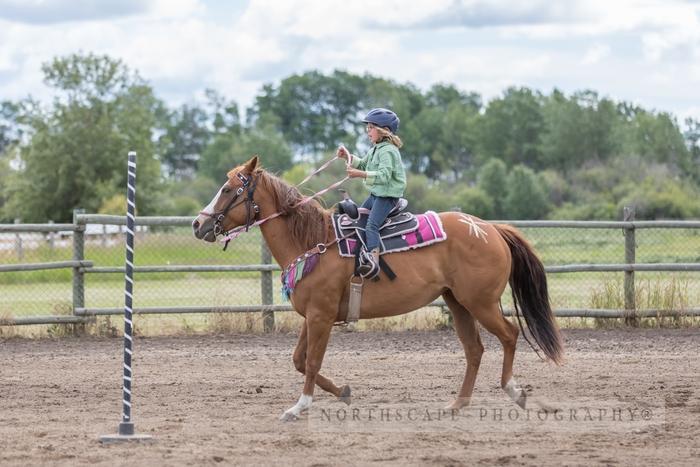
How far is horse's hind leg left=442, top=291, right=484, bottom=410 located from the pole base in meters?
2.71

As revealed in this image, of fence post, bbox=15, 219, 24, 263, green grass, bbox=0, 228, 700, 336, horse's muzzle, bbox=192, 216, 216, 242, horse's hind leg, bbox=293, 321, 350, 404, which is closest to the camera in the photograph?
horse's muzzle, bbox=192, 216, 216, 242

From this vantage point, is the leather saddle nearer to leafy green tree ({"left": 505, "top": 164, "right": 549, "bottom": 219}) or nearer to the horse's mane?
the horse's mane

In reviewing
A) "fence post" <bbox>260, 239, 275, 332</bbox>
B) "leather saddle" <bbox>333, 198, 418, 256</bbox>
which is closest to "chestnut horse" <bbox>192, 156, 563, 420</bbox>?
"leather saddle" <bbox>333, 198, 418, 256</bbox>

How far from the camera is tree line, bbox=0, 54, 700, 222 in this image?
38.7 meters

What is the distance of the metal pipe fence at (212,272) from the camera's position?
1438 cm

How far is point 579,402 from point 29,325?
347 inches

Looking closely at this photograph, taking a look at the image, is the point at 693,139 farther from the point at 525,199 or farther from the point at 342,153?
the point at 342,153

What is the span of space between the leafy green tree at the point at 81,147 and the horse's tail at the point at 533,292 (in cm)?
2990

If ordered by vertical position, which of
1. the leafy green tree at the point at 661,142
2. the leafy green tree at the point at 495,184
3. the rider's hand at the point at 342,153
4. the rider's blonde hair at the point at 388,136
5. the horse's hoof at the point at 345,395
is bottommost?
the horse's hoof at the point at 345,395

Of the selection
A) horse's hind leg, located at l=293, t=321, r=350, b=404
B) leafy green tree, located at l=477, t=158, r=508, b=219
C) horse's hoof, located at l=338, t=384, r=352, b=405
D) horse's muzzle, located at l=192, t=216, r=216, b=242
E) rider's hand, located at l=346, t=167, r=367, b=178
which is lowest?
horse's hoof, located at l=338, t=384, r=352, b=405

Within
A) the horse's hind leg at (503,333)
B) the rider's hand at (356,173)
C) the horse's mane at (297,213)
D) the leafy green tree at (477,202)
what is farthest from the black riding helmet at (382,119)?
the leafy green tree at (477,202)

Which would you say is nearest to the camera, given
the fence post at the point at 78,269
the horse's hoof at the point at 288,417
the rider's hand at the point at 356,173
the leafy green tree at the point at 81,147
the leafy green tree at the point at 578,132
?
the horse's hoof at the point at 288,417

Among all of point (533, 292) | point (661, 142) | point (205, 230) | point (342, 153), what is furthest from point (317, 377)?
point (661, 142)

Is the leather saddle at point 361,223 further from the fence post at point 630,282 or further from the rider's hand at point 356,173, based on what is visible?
the fence post at point 630,282
